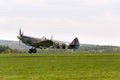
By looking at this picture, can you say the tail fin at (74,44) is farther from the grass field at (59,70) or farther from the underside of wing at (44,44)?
the grass field at (59,70)

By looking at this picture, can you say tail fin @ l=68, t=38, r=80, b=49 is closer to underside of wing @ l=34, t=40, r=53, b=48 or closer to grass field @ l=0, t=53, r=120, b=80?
underside of wing @ l=34, t=40, r=53, b=48

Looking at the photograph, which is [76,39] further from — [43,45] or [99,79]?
[99,79]

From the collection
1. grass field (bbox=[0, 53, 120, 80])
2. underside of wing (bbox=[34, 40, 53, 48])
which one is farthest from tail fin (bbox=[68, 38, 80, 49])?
grass field (bbox=[0, 53, 120, 80])

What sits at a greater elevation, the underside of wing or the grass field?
the underside of wing

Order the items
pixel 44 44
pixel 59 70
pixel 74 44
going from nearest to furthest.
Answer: pixel 59 70, pixel 44 44, pixel 74 44

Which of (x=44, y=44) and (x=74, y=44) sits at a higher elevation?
(x=74, y=44)

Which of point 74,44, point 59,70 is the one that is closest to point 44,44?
point 74,44

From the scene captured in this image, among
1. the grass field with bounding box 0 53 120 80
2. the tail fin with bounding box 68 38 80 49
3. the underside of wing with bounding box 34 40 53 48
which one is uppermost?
the tail fin with bounding box 68 38 80 49

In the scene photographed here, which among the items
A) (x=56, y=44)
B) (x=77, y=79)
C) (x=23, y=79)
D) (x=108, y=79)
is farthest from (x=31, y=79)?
(x=56, y=44)

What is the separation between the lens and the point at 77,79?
26.0 metres

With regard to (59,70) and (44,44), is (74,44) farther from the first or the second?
(59,70)

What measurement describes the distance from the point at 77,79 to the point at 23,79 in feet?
11.0

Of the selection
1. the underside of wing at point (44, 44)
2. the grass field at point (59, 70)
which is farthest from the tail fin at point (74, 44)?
the grass field at point (59, 70)

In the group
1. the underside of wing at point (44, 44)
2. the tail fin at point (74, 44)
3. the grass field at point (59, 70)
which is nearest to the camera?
the grass field at point (59, 70)
